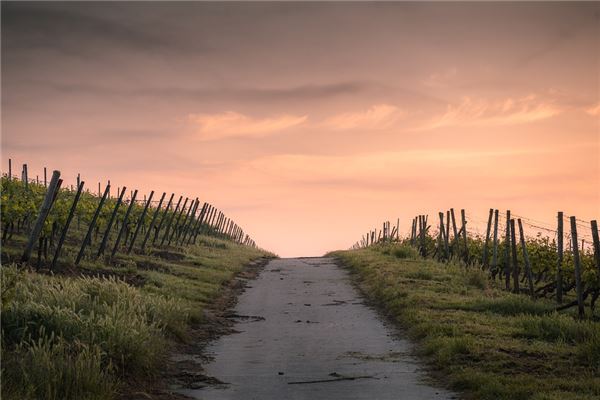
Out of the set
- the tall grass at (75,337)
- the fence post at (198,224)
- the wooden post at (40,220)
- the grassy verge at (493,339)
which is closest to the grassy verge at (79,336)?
the tall grass at (75,337)

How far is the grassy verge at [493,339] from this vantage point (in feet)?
28.4

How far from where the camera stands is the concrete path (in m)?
8.77

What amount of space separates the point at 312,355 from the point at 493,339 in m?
3.15

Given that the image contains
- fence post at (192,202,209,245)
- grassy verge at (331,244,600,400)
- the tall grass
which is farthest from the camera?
fence post at (192,202,209,245)

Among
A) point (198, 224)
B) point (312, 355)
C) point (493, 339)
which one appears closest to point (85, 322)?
point (312, 355)

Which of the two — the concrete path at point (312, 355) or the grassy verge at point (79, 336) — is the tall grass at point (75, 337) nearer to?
the grassy verge at point (79, 336)

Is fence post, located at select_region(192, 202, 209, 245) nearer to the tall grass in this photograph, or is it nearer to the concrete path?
the concrete path

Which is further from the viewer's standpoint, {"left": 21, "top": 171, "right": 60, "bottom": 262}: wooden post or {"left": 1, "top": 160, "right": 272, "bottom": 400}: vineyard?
{"left": 21, "top": 171, "right": 60, "bottom": 262}: wooden post

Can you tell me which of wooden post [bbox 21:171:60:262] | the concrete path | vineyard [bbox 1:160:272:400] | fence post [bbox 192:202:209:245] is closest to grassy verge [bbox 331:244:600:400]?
the concrete path

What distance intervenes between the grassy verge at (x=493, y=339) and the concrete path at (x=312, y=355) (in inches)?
18.4

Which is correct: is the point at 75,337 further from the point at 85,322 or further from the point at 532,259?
the point at 532,259

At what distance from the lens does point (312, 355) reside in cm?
1098

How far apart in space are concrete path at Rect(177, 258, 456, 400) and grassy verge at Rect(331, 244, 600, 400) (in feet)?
1.53

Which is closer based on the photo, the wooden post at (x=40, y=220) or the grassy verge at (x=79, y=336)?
the grassy verge at (x=79, y=336)
